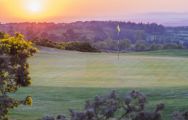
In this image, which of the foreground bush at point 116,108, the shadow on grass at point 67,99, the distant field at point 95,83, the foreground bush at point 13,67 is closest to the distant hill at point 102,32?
the distant field at point 95,83

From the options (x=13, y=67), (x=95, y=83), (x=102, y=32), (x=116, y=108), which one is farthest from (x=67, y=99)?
(x=102, y=32)

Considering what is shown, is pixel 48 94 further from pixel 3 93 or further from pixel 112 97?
pixel 112 97

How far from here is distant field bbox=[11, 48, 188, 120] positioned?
49.5ft

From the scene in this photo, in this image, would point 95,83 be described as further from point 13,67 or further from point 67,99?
point 13,67

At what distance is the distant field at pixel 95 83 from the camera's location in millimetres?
15078

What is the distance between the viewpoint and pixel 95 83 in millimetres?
22172

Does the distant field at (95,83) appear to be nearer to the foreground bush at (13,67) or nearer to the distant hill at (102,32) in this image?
the foreground bush at (13,67)

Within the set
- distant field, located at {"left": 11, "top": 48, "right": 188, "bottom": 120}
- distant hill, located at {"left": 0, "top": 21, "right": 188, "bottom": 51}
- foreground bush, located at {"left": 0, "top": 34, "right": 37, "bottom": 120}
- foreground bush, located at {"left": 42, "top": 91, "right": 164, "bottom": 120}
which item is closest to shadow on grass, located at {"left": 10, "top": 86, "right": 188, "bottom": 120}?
distant field, located at {"left": 11, "top": 48, "right": 188, "bottom": 120}

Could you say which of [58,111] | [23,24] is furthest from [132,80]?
[23,24]

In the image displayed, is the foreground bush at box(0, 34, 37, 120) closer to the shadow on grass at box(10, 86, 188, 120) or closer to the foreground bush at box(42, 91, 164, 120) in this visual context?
the shadow on grass at box(10, 86, 188, 120)

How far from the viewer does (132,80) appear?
22.7m

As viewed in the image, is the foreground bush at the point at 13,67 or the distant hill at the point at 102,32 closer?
the foreground bush at the point at 13,67

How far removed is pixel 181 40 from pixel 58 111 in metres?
90.4

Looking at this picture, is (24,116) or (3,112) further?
(24,116)
